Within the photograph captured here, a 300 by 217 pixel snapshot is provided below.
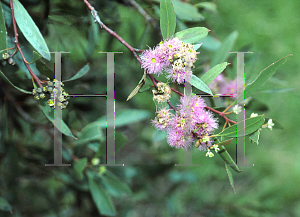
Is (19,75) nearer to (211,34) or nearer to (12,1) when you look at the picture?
(12,1)

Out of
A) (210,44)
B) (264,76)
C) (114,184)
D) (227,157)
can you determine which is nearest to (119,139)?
(114,184)

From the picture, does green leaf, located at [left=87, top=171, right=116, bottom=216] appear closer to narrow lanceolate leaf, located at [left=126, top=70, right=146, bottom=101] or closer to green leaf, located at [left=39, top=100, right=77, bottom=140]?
green leaf, located at [left=39, top=100, right=77, bottom=140]

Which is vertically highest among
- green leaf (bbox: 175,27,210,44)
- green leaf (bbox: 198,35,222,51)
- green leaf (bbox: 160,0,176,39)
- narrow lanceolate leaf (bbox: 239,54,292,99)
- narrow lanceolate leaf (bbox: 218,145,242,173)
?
green leaf (bbox: 198,35,222,51)

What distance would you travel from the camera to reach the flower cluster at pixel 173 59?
1.51 ft

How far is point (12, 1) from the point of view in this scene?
594 mm

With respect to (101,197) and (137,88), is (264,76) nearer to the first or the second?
(137,88)

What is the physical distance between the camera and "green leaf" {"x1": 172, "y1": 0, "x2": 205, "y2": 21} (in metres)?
0.83

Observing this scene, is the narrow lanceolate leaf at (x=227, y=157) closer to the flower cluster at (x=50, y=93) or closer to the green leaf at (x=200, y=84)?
the green leaf at (x=200, y=84)

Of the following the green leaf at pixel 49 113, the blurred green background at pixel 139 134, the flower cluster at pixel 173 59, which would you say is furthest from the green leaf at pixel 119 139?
the flower cluster at pixel 173 59

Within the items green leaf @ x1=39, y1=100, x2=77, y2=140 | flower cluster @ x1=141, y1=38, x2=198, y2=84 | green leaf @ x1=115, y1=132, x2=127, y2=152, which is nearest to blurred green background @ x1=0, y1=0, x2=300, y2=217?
green leaf @ x1=115, y1=132, x2=127, y2=152

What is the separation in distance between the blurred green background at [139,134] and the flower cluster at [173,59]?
259 millimetres

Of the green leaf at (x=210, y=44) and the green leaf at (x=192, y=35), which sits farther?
the green leaf at (x=210, y=44)

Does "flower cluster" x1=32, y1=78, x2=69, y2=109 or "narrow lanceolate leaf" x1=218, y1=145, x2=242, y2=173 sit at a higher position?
"flower cluster" x1=32, y1=78, x2=69, y2=109

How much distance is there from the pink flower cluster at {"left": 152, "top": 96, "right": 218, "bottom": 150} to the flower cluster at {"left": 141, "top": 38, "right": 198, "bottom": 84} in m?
0.07
